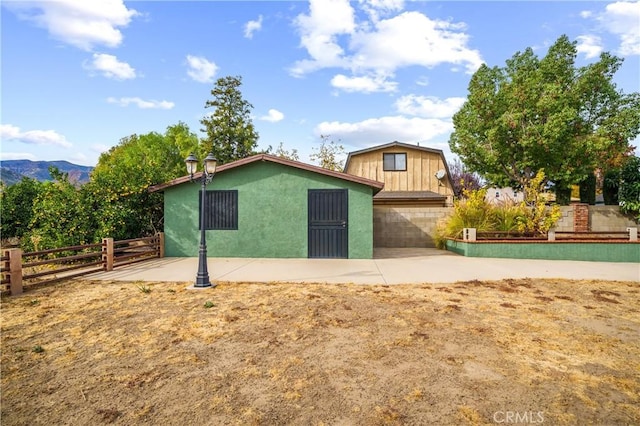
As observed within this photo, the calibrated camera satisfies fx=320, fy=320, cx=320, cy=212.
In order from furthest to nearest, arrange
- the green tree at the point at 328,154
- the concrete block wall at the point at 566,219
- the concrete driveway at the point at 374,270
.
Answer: the green tree at the point at 328,154
the concrete block wall at the point at 566,219
the concrete driveway at the point at 374,270

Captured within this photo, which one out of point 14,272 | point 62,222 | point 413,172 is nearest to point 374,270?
point 14,272

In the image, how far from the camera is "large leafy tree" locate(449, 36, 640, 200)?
16.2 m

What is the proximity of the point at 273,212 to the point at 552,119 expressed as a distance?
1478cm

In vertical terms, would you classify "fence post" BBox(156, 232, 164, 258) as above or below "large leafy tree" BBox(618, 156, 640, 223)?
below

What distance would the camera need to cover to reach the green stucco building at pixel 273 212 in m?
10.9

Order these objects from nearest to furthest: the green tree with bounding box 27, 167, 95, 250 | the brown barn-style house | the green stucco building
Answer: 1. the green tree with bounding box 27, 167, 95, 250
2. the green stucco building
3. the brown barn-style house

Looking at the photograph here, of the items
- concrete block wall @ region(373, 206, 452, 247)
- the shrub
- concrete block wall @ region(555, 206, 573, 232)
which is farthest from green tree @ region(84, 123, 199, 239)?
concrete block wall @ region(555, 206, 573, 232)

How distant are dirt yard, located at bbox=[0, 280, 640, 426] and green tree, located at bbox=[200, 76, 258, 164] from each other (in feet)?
77.8

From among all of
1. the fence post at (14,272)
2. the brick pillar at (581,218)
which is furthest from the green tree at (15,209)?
the brick pillar at (581,218)

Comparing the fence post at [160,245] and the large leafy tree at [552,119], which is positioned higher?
the large leafy tree at [552,119]

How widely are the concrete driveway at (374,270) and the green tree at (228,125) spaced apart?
1907 centimetres

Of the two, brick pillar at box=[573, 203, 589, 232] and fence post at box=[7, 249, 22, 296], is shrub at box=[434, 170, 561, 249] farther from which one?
fence post at box=[7, 249, 22, 296]

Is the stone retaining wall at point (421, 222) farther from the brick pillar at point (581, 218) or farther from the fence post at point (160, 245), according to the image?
the fence post at point (160, 245)

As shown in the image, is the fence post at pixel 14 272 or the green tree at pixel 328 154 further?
the green tree at pixel 328 154
